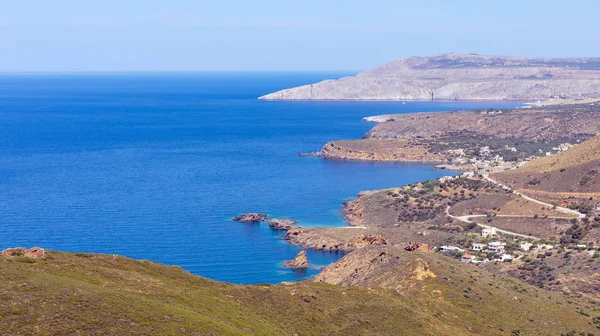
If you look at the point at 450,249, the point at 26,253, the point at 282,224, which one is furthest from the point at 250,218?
the point at 26,253

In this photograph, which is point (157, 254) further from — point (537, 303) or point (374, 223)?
point (537, 303)

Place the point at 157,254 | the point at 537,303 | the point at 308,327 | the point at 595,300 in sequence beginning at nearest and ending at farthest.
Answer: the point at 308,327, the point at 537,303, the point at 595,300, the point at 157,254

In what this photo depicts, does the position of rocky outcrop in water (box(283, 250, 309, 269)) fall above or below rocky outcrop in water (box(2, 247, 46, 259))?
below

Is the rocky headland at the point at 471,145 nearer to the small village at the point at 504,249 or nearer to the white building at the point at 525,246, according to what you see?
the small village at the point at 504,249

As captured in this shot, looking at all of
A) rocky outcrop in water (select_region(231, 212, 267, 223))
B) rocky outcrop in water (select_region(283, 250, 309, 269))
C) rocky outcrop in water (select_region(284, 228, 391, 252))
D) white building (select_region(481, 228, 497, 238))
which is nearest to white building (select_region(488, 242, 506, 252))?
white building (select_region(481, 228, 497, 238))

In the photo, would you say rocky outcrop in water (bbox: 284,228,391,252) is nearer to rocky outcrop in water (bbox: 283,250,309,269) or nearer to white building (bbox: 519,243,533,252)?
rocky outcrop in water (bbox: 283,250,309,269)

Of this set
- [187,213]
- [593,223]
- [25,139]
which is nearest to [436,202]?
[593,223]
